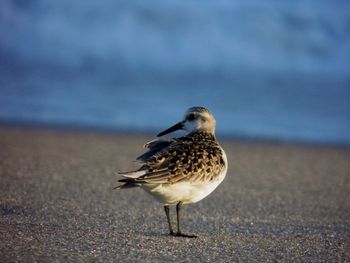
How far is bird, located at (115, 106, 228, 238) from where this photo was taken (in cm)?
495

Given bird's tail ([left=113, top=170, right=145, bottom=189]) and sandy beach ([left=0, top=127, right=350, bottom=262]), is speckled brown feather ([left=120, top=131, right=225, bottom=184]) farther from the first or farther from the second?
sandy beach ([left=0, top=127, right=350, bottom=262])

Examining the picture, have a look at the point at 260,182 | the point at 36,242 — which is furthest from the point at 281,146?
the point at 36,242

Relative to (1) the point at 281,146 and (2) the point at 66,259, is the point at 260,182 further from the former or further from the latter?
(2) the point at 66,259

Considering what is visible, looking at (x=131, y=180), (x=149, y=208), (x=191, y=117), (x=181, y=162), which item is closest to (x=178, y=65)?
(x=149, y=208)

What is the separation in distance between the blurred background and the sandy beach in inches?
66.5

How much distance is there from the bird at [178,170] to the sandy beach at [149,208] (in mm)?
355

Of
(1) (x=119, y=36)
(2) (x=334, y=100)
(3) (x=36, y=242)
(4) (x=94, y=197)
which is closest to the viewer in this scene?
(3) (x=36, y=242)

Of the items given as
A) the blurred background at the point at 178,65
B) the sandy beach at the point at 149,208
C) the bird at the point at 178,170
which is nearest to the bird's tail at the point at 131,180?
the bird at the point at 178,170

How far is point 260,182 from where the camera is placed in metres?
8.03

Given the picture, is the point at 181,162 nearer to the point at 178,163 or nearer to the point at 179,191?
the point at 178,163

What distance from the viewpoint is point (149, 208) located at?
6.45m

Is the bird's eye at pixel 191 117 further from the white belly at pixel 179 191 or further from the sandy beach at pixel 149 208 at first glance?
the sandy beach at pixel 149 208

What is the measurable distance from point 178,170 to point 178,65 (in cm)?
1122

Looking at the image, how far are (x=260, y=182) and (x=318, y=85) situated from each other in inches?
312
